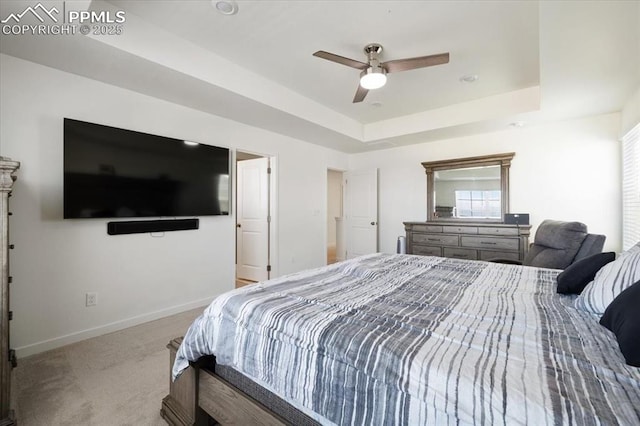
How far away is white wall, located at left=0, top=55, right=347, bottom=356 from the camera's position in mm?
2326

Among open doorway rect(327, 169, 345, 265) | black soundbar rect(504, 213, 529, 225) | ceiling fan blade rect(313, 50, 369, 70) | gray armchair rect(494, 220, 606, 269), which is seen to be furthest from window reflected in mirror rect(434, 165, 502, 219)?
open doorway rect(327, 169, 345, 265)

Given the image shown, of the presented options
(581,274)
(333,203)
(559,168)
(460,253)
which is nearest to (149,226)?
(581,274)

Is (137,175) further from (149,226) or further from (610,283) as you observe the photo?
(610,283)

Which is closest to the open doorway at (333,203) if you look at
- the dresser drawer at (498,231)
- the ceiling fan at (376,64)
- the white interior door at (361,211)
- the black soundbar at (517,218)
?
the white interior door at (361,211)

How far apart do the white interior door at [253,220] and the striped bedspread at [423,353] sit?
2.90 meters

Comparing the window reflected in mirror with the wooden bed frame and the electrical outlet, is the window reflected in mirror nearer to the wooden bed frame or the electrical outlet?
the wooden bed frame

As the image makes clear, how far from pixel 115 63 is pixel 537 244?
4.35 metres

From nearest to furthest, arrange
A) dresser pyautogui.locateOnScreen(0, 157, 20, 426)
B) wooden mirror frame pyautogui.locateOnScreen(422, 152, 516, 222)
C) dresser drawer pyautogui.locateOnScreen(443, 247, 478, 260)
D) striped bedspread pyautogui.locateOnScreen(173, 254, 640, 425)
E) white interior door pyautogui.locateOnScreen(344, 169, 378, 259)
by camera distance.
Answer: striped bedspread pyautogui.locateOnScreen(173, 254, 640, 425)
dresser pyautogui.locateOnScreen(0, 157, 20, 426)
dresser drawer pyautogui.locateOnScreen(443, 247, 478, 260)
wooden mirror frame pyautogui.locateOnScreen(422, 152, 516, 222)
white interior door pyautogui.locateOnScreen(344, 169, 378, 259)

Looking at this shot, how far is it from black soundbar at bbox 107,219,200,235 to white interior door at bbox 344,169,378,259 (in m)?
3.27

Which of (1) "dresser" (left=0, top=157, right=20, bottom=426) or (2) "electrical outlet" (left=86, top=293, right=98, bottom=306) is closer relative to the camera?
(1) "dresser" (left=0, top=157, right=20, bottom=426)

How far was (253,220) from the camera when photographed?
15.6 ft

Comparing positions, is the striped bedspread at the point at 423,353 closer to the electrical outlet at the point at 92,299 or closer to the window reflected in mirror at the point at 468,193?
the electrical outlet at the point at 92,299

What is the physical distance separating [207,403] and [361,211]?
4.74 metres

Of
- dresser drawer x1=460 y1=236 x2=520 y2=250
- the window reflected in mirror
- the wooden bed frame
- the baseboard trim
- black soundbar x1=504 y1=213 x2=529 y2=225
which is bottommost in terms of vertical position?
the baseboard trim
